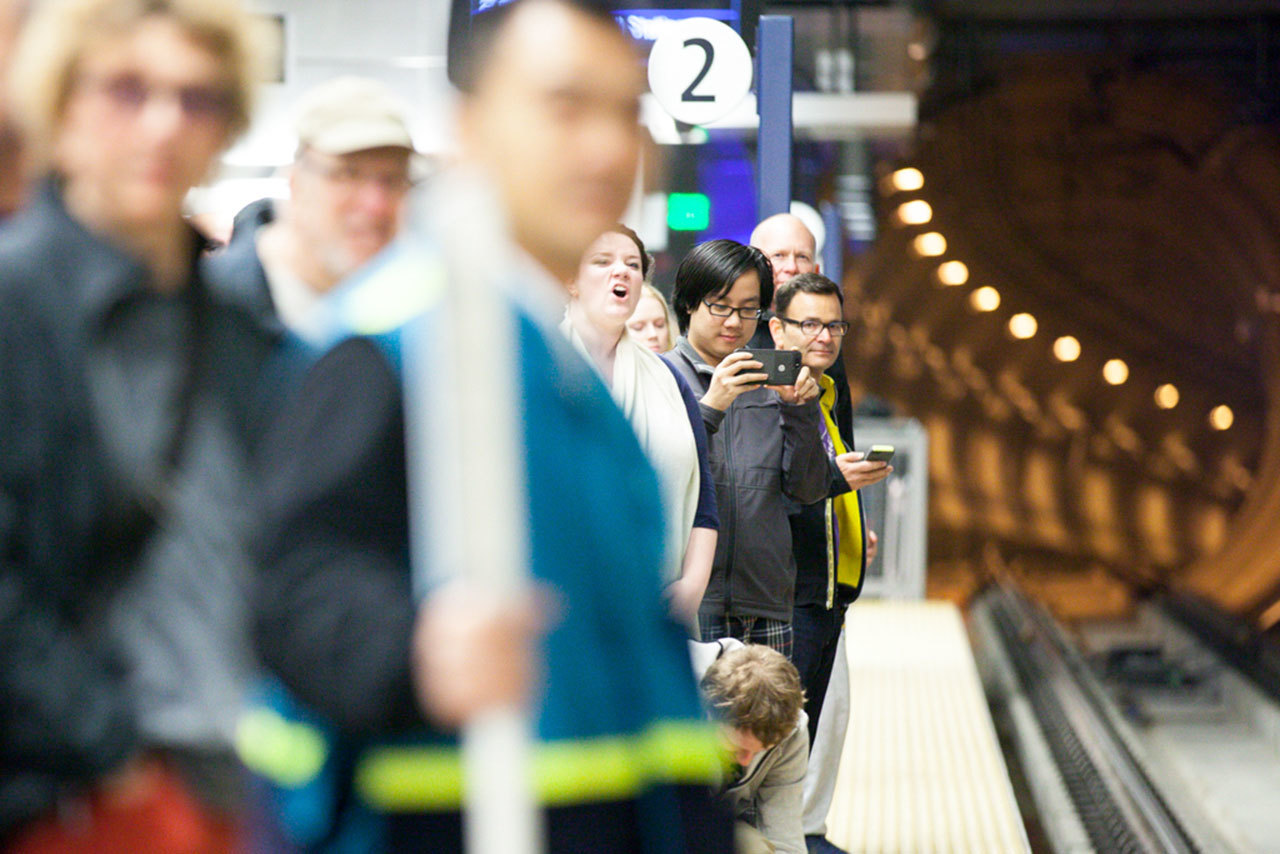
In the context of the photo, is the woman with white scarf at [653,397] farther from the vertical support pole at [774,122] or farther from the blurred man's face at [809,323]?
the vertical support pole at [774,122]

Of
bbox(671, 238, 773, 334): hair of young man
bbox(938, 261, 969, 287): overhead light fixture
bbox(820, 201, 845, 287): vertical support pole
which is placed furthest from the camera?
bbox(938, 261, 969, 287): overhead light fixture

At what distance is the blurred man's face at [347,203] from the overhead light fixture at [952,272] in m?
23.2

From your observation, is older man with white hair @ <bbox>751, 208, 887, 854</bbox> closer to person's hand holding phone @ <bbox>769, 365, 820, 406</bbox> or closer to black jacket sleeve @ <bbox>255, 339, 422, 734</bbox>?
person's hand holding phone @ <bbox>769, 365, 820, 406</bbox>

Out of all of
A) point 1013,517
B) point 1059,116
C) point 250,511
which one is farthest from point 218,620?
point 1013,517

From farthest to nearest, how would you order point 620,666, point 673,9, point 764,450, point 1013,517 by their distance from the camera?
point 1013,517
point 673,9
point 764,450
point 620,666

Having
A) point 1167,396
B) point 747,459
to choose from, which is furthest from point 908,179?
→ point 747,459

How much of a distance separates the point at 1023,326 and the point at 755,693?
22851 millimetres

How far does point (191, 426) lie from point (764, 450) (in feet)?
8.19

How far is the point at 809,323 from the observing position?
13.9 feet

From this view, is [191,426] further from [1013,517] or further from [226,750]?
[1013,517]

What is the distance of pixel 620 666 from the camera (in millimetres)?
1413

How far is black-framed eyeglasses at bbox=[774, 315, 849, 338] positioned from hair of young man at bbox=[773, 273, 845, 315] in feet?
0.19

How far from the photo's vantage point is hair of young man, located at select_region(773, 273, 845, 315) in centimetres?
432

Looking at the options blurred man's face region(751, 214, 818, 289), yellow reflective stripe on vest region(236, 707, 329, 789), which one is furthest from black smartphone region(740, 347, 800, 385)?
yellow reflective stripe on vest region(236, 707, 329, 789)
